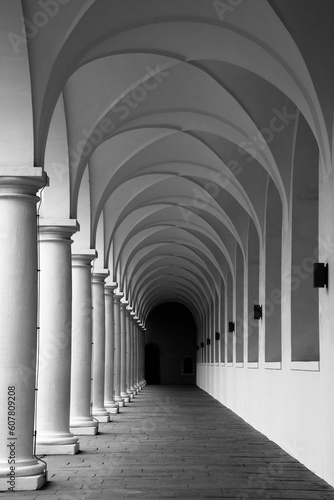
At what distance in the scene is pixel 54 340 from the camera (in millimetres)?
12289

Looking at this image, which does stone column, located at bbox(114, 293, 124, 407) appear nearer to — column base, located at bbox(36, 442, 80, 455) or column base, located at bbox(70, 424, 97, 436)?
column base, located at bbox(70, 424, 97, 436)

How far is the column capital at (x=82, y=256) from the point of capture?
15.6 meters

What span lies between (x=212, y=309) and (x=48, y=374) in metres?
26.7

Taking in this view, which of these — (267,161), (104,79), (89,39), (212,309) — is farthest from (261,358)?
(212,309)

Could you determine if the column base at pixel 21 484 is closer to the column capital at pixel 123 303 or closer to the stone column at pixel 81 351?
the stone column at pixel 81 351

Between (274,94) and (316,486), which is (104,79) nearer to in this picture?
(274,94)

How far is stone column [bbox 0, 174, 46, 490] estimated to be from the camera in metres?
8.91

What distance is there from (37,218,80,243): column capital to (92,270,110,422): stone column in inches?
251

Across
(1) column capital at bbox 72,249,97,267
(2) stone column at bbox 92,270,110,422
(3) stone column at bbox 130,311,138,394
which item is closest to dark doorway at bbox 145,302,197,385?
(3) stone column at bbox 130,311,138,394

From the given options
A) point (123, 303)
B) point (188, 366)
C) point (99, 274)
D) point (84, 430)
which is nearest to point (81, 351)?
point (84, 430)

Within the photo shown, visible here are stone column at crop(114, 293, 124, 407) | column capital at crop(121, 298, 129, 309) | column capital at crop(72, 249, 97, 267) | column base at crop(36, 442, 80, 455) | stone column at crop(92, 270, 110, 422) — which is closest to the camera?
column base at crop(36, 442, 80, 455)

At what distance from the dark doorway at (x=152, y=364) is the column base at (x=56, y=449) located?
156 ft

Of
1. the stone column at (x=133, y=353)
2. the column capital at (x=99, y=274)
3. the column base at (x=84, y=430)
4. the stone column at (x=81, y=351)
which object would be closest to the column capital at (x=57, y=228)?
the stone column at (x=81, y=351)

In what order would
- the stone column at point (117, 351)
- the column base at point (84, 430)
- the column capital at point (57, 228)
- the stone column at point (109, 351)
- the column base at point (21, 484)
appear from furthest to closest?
the stone column at point (117, 351)
the stone column at point (109, 351)
the column base at point (84, 430)
the column capital at point (57, 228)
the column base at point (21, 484)
